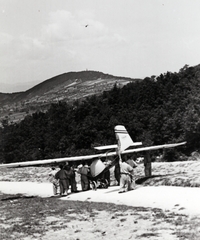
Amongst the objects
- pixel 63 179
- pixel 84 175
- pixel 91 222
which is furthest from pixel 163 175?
pixel 91 222

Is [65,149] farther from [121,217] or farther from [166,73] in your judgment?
[121,217]

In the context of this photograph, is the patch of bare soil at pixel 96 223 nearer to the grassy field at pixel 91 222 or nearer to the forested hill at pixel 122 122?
the grassy field at pixel 91 222

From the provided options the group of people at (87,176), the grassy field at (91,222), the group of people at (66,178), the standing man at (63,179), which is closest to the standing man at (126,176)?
the group of people at (87,176)

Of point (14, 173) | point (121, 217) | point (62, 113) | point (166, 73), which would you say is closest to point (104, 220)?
point (121, 217)

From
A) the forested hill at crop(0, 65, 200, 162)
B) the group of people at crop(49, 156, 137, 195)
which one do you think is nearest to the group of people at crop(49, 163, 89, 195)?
the group of people at crop(49, 156, 137, 195)

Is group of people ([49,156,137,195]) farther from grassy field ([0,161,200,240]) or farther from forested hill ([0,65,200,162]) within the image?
forested hill ([0,65,200,162])

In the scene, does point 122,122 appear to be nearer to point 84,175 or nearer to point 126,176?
point 84,175
